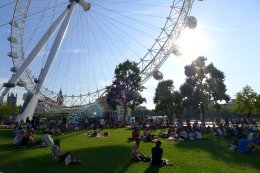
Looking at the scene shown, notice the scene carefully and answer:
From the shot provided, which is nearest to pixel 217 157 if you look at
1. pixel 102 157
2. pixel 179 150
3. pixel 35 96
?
pixel 179 150

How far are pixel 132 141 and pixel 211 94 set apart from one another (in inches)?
1796

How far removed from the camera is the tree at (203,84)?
2687 inches

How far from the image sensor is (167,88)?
9006cm

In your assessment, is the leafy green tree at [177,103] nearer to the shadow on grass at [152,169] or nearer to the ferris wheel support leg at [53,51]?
the ferris wheel support leg at [53,51]

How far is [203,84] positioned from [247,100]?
14510 mm

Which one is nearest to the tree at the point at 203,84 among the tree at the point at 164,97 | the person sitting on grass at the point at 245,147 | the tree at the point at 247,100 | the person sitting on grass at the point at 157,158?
the tree at the point at 247,100

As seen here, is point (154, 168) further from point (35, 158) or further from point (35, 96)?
point (35, 96)

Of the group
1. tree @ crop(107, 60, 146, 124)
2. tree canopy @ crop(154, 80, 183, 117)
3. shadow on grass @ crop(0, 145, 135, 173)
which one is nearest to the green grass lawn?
shadow on grass @ crop(0, 145, 135, 173)

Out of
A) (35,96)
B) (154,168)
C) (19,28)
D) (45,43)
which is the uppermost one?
(19,28)

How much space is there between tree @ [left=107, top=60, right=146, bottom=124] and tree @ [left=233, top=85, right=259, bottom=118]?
27219 mm

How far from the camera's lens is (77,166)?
15523 millimetres

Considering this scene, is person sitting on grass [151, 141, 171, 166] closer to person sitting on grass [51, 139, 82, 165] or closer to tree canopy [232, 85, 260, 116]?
person sitting on grass [51, 139, 82, 165]

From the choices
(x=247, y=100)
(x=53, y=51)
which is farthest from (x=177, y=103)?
(x=53, y=51)

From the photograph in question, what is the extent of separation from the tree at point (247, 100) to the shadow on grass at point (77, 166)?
6228cm
